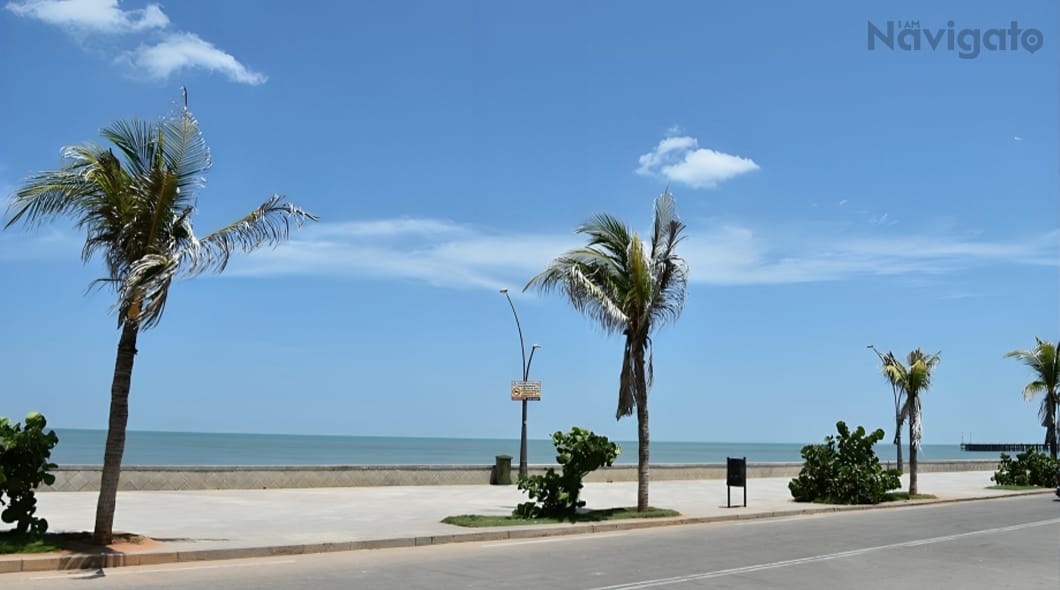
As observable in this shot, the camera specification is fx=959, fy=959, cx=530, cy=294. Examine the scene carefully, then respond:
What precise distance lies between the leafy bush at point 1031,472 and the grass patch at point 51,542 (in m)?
34.6

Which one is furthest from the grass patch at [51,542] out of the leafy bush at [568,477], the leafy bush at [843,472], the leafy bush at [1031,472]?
the leafy bush at [1031,472]

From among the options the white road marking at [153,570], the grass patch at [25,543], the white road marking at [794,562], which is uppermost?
the grass patch at [25,543]

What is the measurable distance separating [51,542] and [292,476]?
613 inches

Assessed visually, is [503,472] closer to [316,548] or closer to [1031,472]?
[316,548]

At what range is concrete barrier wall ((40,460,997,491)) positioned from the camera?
25.1 meters

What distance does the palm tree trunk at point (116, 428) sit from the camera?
44.3 feet

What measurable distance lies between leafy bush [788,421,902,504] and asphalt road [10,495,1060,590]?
285 inches

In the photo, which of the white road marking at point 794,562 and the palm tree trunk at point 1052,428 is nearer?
the white road marking at point 794,562

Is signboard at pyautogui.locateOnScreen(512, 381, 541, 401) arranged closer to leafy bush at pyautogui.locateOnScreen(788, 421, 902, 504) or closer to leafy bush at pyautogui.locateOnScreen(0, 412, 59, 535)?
leafy bush at pyautogui.locateOnScreen(788, 421, 902, 504)

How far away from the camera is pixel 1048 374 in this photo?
126 feet

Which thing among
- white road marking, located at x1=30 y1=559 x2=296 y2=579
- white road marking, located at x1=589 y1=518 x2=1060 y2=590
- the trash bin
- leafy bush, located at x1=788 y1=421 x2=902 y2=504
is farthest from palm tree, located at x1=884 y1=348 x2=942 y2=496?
white road marking, located at x1=30 y1=559 x2=296 y2=579

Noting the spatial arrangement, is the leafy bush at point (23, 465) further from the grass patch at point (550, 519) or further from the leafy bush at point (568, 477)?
the leafy bush at point (568, 477)

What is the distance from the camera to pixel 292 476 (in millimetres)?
28500

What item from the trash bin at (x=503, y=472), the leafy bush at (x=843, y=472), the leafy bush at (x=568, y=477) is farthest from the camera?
the trash bin at (x=503, y=472)
